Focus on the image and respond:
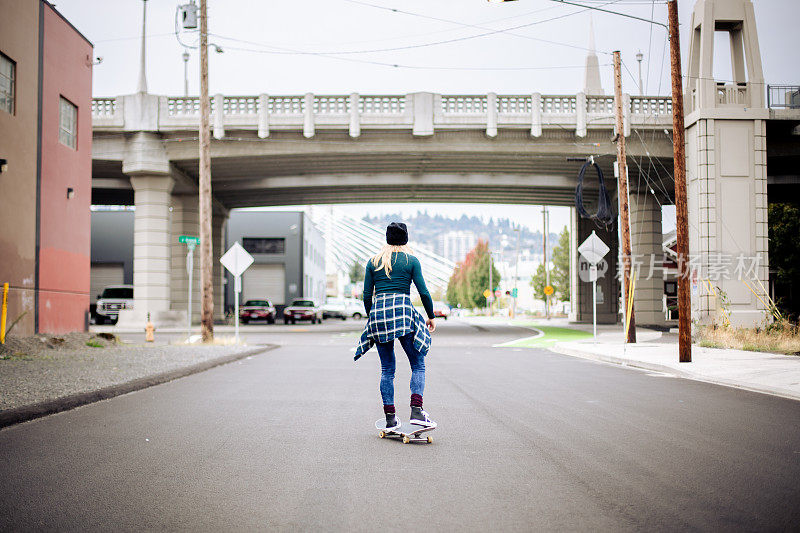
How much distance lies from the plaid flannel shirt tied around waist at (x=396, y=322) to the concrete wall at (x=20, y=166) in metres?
12.3

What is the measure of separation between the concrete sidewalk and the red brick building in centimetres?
1416

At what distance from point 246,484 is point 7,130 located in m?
14.1

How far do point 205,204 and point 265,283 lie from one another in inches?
1637

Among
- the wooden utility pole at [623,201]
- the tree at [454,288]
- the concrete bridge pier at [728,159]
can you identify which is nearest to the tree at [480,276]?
the tree at [454,288]

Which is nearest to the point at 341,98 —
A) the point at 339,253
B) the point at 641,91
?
the point at 641,91

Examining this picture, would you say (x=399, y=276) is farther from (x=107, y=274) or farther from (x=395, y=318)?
(x=107, y=274)

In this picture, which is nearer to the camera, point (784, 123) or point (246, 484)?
point (246, 484)

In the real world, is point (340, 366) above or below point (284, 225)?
below

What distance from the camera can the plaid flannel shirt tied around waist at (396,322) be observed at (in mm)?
6469

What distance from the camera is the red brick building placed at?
52.3ft

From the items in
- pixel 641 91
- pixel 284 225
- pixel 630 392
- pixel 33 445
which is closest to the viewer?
pixel 33 445

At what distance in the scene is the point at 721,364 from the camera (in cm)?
1428

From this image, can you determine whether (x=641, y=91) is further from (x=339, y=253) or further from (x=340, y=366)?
(x=339, y=253)

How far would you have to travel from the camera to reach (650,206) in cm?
3741
